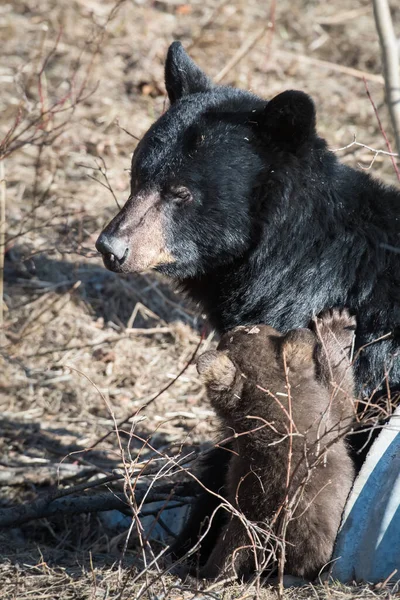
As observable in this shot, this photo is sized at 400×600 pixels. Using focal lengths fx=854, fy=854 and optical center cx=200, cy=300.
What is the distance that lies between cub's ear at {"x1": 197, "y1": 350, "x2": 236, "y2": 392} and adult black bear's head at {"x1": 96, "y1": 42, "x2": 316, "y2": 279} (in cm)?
78

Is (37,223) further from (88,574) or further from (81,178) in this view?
(88,574)

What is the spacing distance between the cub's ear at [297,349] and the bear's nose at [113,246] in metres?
0.94

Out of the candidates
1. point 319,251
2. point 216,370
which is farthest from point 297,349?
point 319,251

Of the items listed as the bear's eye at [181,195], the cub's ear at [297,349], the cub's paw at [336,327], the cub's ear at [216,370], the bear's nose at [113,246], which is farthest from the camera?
the bear's eye at [181,195]

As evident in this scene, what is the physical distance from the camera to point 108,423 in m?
6.36

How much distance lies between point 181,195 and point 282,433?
1355 mm

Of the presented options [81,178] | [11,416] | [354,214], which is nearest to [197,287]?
[354,214]

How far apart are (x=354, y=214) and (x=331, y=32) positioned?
7620mm

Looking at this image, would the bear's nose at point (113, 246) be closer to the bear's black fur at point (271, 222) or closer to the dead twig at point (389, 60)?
the bear's black fur at point (271, 222)

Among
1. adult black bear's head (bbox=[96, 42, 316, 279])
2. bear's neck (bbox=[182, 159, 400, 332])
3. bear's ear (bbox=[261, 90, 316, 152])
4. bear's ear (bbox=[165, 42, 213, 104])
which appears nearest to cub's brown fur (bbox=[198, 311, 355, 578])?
bear's neck (bbox=[182, 159, 400, 332])

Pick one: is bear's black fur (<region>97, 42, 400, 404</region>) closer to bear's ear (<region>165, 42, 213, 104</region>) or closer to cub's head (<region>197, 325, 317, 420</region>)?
bear's ear (<region>165, 42, 213, 104</region>)

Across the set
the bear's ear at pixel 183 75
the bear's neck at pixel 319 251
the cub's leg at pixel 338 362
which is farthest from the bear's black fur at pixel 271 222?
the bear's ear at pixel 183 75

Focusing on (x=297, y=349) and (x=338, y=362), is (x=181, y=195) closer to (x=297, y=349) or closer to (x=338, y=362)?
(x=297, y=349)

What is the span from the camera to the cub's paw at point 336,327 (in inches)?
156
